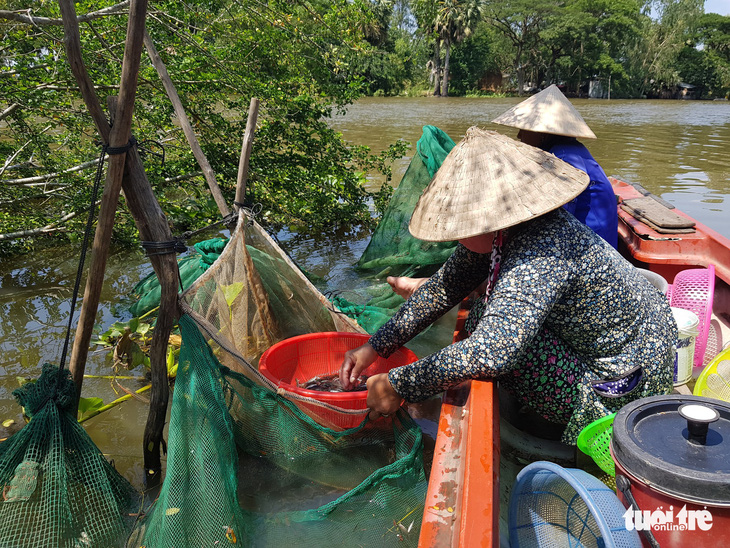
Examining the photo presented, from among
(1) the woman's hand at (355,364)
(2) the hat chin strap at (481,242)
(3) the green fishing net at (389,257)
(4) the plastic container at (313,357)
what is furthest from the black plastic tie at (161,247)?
(3) the green fishing net at (389,257)

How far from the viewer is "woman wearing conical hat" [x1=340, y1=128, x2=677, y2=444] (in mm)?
1624

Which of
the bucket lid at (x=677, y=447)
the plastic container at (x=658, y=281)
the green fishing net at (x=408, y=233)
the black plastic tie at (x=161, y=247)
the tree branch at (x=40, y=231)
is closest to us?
the bucket lid at (x=677, y=447)

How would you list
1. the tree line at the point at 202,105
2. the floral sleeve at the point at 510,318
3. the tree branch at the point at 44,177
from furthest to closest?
the tree branch at the point at 44,177, the tree line at the point at 202,105, the floral sleeve at the point at 510,318

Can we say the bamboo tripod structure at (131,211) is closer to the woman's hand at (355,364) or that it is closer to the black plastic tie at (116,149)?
the black plastic tie at (116,149)

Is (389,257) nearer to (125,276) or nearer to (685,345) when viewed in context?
(685,345)

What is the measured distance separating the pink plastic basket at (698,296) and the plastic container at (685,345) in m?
0.25

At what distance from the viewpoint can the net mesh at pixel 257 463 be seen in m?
1.77

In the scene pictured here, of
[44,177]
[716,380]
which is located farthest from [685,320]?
[44,177]

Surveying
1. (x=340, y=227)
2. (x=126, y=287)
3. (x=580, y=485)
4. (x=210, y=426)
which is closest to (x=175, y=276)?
(x=210, y=426)

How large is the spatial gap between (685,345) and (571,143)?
4.12ft

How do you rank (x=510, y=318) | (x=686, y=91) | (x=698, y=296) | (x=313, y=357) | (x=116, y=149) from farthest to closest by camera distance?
(x=686, y=91)
(x=698, y=296)
(x=313, y=357)
(x=116, y=149)
(x=510, y=318)

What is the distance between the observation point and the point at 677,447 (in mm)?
1313

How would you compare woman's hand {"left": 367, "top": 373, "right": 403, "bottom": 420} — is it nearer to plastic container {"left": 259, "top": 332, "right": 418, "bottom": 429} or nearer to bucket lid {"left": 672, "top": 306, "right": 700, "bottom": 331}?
plastic container {"left": 259, "top": 332, "right": 418, "bottom": 429}

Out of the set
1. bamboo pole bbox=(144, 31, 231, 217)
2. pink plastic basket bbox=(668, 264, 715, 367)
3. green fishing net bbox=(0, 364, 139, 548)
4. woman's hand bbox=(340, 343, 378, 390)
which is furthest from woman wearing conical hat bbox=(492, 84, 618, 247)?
green fishing net bbox=(0, 364, 139, 548)
